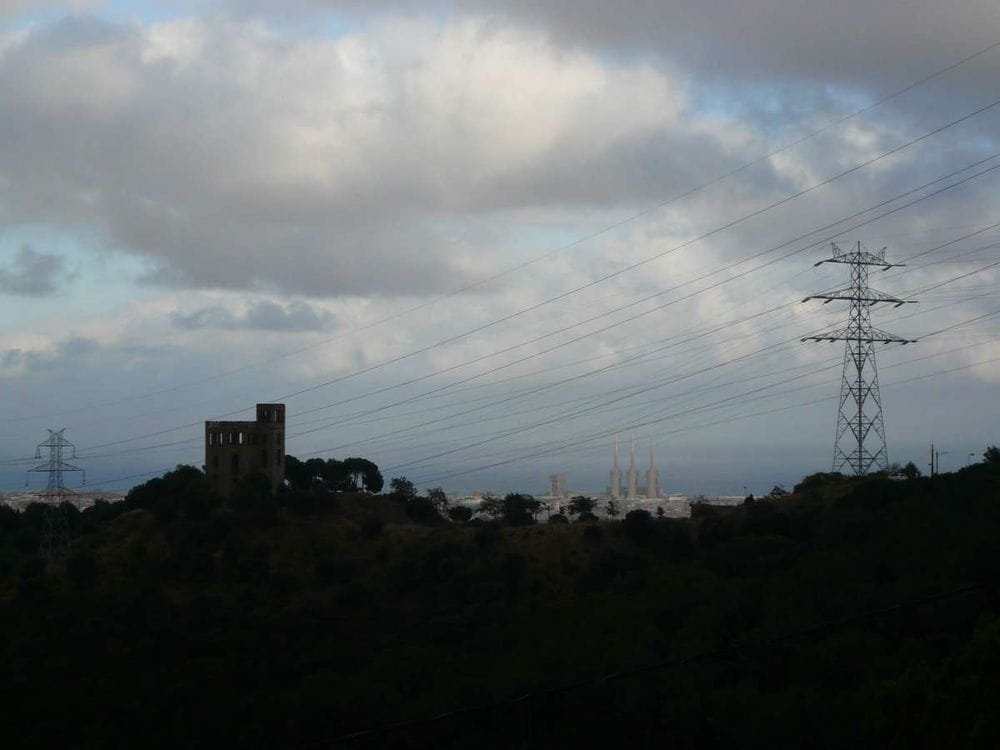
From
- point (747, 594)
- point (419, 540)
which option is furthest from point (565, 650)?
point (419, 540)

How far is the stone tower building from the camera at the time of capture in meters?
92.0

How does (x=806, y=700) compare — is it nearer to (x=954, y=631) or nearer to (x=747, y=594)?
(x=954, y=631)

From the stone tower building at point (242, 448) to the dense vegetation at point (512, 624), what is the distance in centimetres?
500

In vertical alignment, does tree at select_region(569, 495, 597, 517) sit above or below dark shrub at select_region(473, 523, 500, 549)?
above

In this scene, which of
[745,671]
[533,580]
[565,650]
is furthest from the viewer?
[533,580]

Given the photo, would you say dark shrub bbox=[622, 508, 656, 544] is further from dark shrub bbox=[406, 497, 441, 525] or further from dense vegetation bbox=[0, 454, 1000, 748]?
dark shrub bbox=[406, 497, 441, 525]

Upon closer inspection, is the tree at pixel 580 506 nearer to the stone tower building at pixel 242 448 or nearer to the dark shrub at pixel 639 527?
the dark shrub at pixel 639 527

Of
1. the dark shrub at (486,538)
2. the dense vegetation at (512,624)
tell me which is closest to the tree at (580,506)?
the dense vegetation at (512,624)

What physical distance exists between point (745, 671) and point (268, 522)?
47.3 m

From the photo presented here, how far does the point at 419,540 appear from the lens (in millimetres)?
75062

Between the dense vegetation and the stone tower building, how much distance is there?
197 inches

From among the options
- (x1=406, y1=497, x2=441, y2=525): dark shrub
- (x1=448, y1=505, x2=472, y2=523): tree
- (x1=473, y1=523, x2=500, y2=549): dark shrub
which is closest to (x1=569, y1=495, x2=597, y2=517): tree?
(x1=448, y1=505, x2=472, y2=523): tree

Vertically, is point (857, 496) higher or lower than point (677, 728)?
higher

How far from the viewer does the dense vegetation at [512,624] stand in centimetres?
3316
